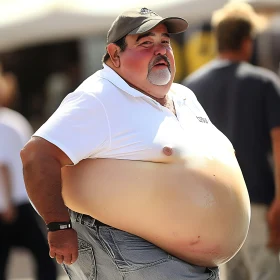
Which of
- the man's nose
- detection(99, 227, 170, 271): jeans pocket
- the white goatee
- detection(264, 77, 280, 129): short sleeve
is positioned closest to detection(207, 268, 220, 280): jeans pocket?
detection(99, 227, 170, 271): jeans pocket

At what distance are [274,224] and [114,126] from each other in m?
2.02

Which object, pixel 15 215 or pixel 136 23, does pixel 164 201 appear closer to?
pixel 136 23

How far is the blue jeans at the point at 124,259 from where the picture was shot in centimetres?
371

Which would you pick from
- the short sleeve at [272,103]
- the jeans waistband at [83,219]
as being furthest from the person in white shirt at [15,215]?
the jeans waistband at [83,219]

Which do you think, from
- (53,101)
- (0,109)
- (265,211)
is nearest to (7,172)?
(0,109)

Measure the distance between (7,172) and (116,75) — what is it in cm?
280

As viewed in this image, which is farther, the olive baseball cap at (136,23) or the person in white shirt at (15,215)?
the person in white shirt at (15,215)

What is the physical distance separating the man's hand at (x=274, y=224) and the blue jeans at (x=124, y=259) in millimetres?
1622

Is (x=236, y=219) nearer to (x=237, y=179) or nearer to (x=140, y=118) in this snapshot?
(x=237, y=179)

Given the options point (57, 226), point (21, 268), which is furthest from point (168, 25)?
point (21, 268)

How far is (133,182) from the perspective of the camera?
3662 millimetres

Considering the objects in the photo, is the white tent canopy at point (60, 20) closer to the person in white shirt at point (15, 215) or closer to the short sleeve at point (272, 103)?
the person in white shirt at point (15, 215)

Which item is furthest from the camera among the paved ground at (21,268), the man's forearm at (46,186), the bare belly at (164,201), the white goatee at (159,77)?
the paved ground at (21,268)

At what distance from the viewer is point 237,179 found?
3.91 meters
